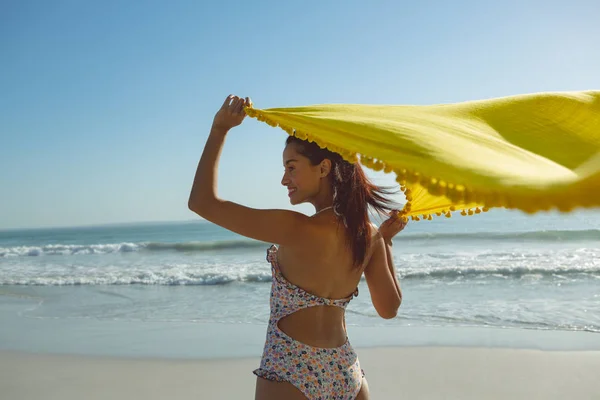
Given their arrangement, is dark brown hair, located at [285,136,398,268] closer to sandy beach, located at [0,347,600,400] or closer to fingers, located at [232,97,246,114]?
fingers, located at [232,97,246,114]

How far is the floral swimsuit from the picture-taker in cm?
201

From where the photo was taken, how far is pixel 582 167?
1.06m

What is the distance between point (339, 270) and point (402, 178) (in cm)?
104

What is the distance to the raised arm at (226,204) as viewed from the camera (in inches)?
71.7

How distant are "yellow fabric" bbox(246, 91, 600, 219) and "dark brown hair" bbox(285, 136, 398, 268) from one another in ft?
1.03

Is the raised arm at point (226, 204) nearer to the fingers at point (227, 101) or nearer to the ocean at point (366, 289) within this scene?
the fingers at point (227, 101)

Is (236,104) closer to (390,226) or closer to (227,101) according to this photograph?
(227,101)

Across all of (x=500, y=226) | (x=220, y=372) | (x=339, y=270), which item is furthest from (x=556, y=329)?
(x=500, y=226)

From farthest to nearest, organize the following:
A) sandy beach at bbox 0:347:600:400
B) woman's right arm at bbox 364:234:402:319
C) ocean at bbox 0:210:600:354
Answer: ocean at bbox 0:210:600:354 → sandy beach at bbox 0:347:600:400 → woman's right arm at bbox 364:234:402:319

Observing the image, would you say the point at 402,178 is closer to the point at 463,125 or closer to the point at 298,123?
the point at 463,125

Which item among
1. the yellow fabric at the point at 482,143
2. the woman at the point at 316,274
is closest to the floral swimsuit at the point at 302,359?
the woman at the point at 316,274

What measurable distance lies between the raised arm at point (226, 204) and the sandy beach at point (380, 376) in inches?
158

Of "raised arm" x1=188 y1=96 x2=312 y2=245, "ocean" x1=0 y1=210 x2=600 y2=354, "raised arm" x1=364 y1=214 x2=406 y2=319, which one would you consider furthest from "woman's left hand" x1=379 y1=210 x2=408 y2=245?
"ocean" x1=0 y1=210 x2=600 y2=354

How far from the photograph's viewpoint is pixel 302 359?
2.03 meters
